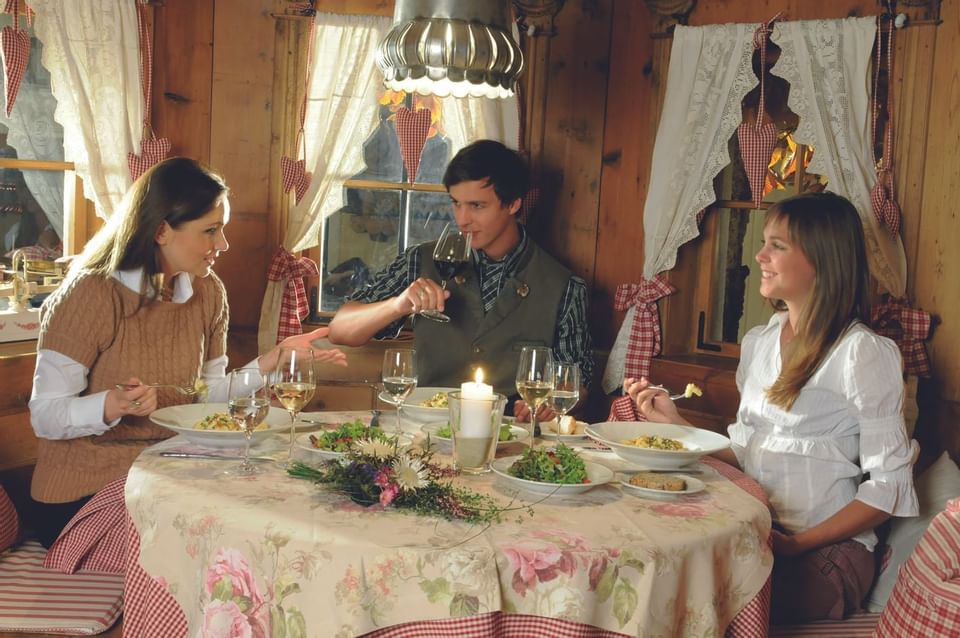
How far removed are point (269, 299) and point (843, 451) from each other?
2.25m

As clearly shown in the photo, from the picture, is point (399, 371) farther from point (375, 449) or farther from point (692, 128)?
point (692, 128)

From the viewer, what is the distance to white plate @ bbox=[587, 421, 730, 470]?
6.50ft

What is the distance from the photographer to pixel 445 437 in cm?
218

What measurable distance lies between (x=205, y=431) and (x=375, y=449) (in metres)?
0.38

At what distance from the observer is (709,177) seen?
11.9 ft

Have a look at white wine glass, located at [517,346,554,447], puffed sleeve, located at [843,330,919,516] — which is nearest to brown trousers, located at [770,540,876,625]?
puffed sleeve, located at [843,330,919,516]

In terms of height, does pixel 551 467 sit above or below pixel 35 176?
below

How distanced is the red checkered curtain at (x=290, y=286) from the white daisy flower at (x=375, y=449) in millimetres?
1972

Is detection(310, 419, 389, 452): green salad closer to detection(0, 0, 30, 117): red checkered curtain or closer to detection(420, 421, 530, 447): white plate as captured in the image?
detection(420, 421, 530, 447): white plate

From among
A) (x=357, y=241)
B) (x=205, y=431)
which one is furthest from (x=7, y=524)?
(x=357, y=241)

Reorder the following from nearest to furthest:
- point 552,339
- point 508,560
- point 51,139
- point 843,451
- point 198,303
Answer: point 508,560, point 843,451, point 198,303, point 552,339, point 51,139

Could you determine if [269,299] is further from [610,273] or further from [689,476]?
[689,476]

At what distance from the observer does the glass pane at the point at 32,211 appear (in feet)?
11.4

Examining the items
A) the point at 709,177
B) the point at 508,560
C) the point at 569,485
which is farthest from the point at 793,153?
the point at 508,560
